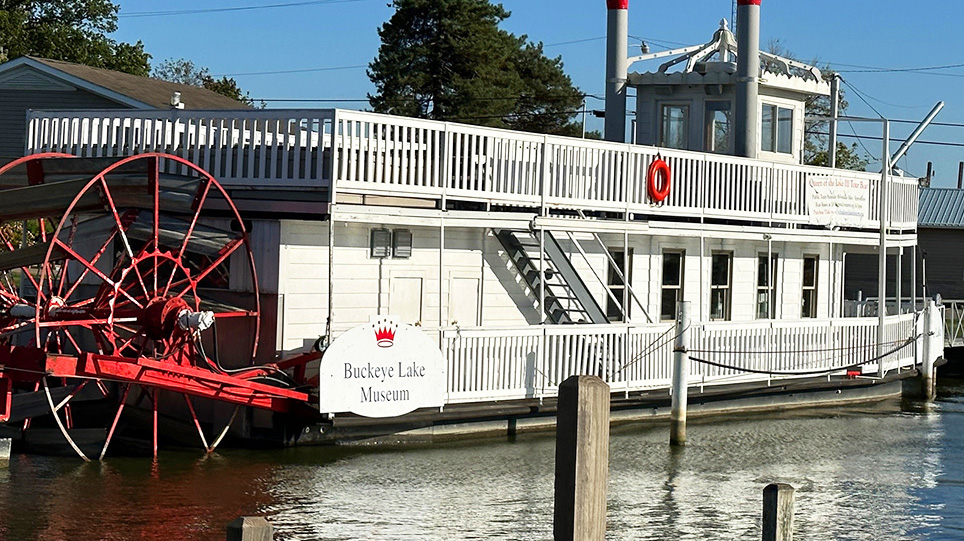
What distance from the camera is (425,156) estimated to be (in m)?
17.0

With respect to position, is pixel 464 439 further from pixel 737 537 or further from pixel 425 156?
pixel 737 537

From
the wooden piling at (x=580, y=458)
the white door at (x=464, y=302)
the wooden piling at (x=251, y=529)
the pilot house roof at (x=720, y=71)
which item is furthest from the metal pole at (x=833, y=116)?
the wooden piling at (x=251, y=529)

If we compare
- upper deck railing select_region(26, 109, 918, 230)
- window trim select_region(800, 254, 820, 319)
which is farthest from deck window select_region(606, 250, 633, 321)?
window trim select_region(800, 254, 820, 319)

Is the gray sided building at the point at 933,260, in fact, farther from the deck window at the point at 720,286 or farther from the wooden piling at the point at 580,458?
the wooden piling at the point at 580,458

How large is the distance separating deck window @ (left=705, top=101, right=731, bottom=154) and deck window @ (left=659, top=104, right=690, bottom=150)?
37cm

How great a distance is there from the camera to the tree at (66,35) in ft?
139

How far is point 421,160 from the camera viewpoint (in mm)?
16531

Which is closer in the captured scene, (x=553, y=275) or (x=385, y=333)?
(x=385, y=333)

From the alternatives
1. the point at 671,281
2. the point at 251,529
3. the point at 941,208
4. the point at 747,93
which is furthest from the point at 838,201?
the point at 941,208

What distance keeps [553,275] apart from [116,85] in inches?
559

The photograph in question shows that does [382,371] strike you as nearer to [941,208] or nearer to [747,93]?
[747,93]

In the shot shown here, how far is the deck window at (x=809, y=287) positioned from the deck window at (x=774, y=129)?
2.03 metres

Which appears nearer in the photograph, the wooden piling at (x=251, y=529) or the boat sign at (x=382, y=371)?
the wooden piling at (x=251, y=529)

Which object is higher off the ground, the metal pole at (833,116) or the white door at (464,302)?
the metal pole at (833,116)
